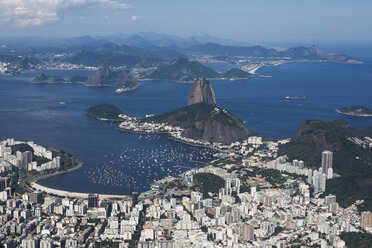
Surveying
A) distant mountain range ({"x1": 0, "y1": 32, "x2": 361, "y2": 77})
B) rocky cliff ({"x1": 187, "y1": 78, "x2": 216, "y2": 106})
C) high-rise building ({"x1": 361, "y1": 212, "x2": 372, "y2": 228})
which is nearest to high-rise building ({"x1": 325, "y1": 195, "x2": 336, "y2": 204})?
high-rise building ({"x1": 361, "y1": 212, "x2": 372, "y2": 228})

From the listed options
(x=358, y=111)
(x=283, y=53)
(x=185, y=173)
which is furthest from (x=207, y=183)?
(x=283, y=53)

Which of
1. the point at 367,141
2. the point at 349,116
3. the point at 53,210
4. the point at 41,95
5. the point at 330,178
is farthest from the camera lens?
the point at 41,95

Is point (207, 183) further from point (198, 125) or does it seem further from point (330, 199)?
point (198, 125)

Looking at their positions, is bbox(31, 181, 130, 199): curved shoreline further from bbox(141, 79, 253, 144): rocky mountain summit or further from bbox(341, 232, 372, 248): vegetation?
bbox(141, 79, 253, 144): rocky mountain summit

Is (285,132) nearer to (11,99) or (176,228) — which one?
(176,228)

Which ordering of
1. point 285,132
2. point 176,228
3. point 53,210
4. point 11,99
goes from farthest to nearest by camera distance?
point 11,99
point 285,132
point 53,210
point 176,228

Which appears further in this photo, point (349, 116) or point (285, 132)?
point (349, 116)

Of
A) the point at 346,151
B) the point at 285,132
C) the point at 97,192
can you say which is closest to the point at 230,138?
the point at 285,132

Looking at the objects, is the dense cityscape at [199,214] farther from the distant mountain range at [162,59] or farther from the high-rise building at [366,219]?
the distant mountain range at [162,59]
